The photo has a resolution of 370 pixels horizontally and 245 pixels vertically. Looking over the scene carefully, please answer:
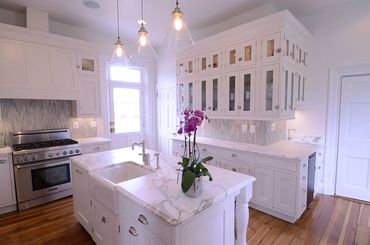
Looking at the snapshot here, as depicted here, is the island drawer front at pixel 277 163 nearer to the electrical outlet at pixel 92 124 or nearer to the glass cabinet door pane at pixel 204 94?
the glass cabinet door pane at pixel 204 94

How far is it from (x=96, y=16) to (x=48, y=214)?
319cm

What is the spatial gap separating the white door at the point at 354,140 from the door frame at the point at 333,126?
0.05m

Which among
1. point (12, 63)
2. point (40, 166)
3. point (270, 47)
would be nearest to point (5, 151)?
point (40, 166)

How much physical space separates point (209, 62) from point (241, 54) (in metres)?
0.63

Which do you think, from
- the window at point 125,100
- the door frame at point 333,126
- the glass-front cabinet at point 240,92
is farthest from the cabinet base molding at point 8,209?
the door frame at point 333,126

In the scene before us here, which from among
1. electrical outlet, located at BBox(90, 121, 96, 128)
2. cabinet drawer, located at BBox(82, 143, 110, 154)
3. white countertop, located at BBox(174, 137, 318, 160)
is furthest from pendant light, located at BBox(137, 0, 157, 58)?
electrical outlet, located at BBox(90, 121, 96, 128)

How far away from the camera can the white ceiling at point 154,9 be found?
2947 mm

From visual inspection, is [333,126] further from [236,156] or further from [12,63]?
[12,63]

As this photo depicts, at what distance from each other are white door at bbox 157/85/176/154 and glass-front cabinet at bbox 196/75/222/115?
1244mm

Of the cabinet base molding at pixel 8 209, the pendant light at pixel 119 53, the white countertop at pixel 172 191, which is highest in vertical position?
the pendant light at pixel 119 53

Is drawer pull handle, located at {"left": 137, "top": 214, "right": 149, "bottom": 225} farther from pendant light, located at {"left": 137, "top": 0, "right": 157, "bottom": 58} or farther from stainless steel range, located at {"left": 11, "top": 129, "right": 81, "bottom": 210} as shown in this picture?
stainless steel range, located at {"left": 11, "top": 129, "right": 81, "bottom": 210}

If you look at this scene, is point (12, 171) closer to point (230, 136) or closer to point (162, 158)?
point (162, 158)

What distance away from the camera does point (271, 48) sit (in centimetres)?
268

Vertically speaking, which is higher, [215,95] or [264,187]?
[215,95]
